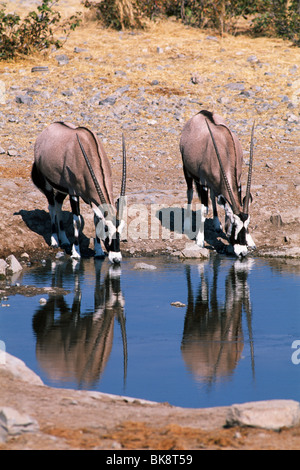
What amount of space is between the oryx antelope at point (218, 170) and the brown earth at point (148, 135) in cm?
60

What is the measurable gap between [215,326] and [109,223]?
266cm

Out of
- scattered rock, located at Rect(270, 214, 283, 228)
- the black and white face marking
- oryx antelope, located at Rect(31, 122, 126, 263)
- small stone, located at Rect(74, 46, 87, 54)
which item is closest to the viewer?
oryx antelope, located at Rect(31, 122, 126, 263)

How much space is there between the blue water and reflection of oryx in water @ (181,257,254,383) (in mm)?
10

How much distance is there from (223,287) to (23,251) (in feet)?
10.5

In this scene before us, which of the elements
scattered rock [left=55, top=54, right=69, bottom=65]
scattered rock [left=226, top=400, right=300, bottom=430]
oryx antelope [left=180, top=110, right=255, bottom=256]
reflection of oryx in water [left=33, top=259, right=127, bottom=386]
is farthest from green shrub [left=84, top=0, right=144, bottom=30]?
scattered rock [left=226, top=400, right=300, bottom=430]

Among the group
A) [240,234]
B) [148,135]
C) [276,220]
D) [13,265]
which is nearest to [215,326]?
[240,234]

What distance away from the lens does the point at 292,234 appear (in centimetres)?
1062

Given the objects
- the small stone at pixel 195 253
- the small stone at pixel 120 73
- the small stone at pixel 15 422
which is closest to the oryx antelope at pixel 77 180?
the small stone at pixel 195 253

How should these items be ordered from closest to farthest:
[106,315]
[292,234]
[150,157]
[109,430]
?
[109,430] < [106,315] < [292,234] < [150,157]

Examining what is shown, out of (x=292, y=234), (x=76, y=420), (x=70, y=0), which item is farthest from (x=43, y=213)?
(x=70, y=0)

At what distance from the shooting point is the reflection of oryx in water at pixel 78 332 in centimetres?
568

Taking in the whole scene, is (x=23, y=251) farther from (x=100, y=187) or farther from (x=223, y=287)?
(x=223, y=287)

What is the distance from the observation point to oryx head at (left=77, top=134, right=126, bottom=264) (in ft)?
29.6

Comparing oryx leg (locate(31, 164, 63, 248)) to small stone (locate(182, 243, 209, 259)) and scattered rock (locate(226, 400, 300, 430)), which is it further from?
scattered rock (locate(226, 400, 300, 430))
